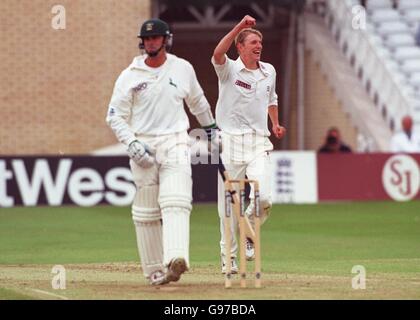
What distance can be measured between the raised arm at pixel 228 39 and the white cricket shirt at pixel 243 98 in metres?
0.29

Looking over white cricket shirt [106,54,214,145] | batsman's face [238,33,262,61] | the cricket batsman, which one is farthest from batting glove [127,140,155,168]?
batsman's face [238,33,262,61]

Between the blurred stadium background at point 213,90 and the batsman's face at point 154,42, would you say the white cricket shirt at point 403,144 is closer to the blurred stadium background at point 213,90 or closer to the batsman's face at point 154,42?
the blurred stadium background at point 213,90

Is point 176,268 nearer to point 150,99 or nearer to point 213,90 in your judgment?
point 150,99

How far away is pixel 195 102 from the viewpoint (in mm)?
12469

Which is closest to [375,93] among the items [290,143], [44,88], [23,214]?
[290,143]

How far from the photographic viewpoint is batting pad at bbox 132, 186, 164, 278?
40.5ft

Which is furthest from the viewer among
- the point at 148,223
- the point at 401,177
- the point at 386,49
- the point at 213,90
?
the point at 213,90

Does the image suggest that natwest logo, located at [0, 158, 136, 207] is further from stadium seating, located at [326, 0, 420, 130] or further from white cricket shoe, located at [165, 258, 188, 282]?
white cricket shoe, located at [165, 258, 188, 282]

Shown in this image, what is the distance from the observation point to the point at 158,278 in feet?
40.6

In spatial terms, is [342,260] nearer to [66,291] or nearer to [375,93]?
[66,291]

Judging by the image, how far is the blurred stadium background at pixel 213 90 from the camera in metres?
26.7

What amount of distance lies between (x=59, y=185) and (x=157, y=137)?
1443 centimetres

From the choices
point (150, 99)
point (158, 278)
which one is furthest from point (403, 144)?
point (150, 99)
